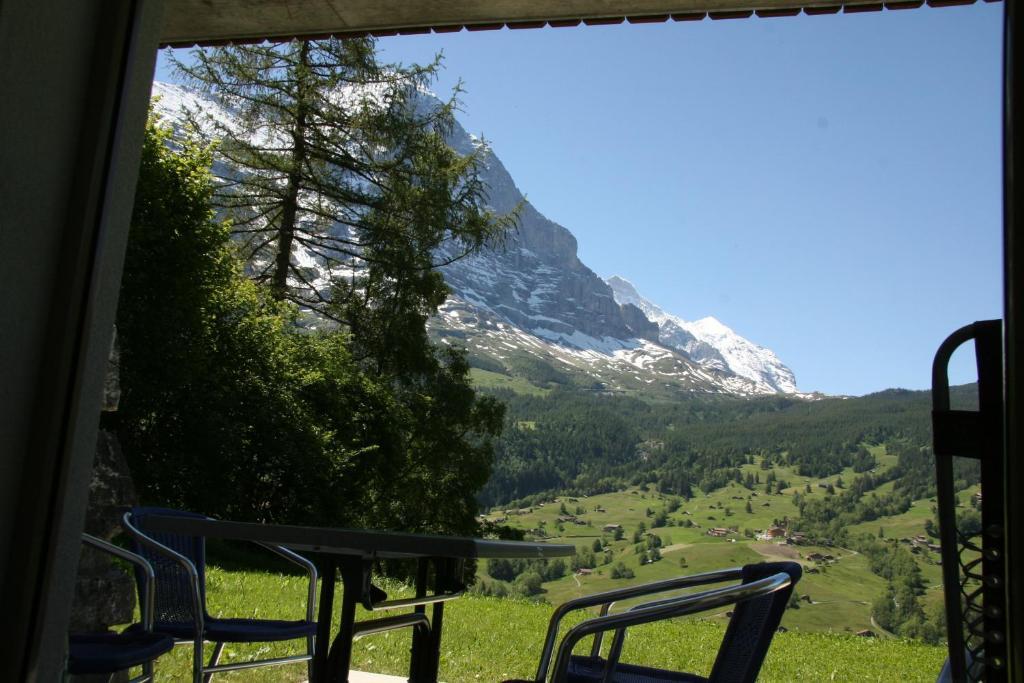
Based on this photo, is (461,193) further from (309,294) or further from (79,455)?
(79,455)

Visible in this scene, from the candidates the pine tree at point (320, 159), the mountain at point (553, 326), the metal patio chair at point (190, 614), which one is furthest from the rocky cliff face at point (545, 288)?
the metal patio chair at point (190, 614)

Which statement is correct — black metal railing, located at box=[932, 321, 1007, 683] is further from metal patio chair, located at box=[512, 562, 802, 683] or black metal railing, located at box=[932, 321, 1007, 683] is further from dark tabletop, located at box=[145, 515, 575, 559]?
dark tabletop, located at box=[145, 515, 575, 559]

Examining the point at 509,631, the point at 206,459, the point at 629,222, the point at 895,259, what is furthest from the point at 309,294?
the point at 895,259

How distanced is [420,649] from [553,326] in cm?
14943

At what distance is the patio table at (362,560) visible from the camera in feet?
4.55

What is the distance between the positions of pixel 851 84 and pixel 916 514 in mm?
74137

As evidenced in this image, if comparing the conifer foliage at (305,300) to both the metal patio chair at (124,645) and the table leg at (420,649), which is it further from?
the table leg at (420,649)

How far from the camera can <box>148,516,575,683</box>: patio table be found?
1.39 meters

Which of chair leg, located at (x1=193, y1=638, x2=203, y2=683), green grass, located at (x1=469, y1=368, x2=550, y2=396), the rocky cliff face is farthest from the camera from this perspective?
the rocky cliff face

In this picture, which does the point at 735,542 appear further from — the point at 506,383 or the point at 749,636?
the point at 749,636

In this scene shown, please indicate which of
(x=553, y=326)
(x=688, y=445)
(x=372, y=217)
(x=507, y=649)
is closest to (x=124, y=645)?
(x=507, y=649)

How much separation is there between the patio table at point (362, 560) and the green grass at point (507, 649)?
229 cm

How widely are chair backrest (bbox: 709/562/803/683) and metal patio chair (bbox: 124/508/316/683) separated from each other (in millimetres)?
1270

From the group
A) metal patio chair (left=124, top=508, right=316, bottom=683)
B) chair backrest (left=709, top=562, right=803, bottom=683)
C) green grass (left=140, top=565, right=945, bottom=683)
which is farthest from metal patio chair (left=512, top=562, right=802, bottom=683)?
green grass (left=140, top=565, right=945, bottom=683)
